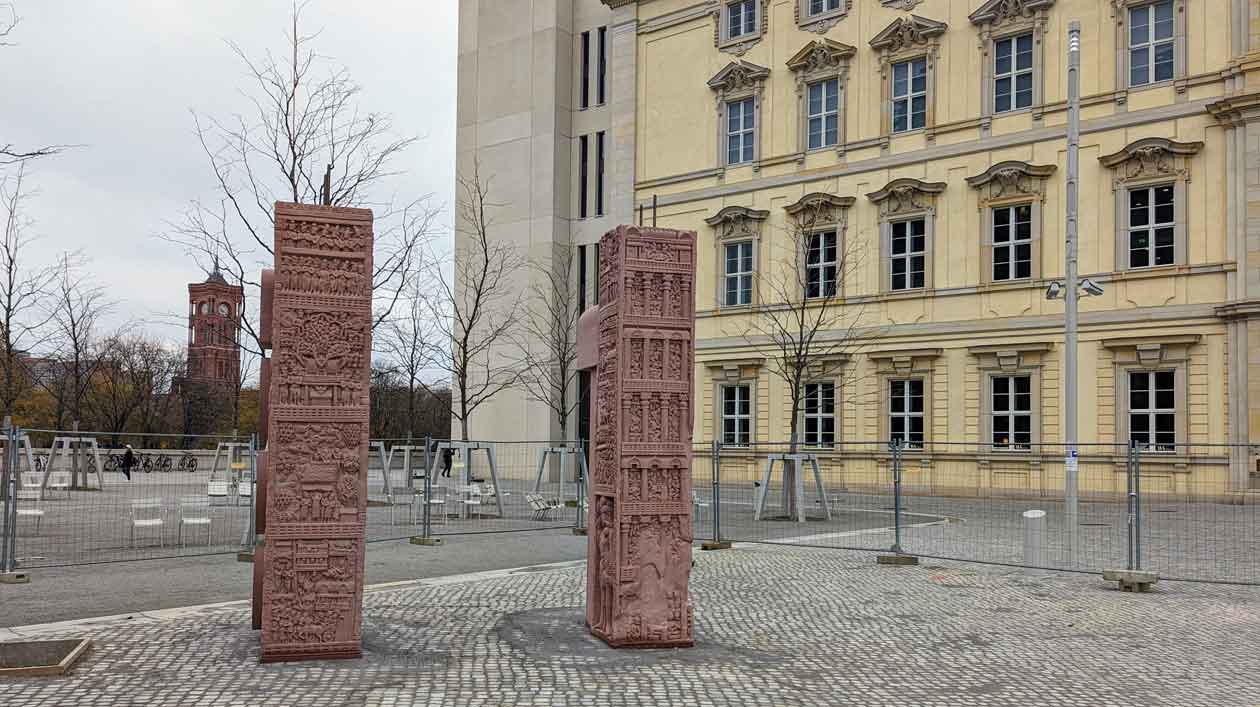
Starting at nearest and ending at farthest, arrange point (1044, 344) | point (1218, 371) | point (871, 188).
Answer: point (1218, 371)
point (1044, 344)
point (871, 188)

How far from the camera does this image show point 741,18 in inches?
1410

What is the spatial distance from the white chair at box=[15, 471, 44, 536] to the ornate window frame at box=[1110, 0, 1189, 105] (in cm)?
2551

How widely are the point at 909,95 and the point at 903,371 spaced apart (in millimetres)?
8020

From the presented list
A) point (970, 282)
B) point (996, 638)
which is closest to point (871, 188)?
point (970, 282)

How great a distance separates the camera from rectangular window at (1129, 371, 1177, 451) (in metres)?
26.2

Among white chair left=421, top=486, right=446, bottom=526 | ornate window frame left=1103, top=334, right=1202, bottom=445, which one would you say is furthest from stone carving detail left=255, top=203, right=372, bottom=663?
ornate window frame left=1103, top=334, right=1202, bottom=445

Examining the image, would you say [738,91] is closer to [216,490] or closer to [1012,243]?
[1012,243]

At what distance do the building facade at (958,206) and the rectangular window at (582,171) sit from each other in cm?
367

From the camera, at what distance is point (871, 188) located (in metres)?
32.0

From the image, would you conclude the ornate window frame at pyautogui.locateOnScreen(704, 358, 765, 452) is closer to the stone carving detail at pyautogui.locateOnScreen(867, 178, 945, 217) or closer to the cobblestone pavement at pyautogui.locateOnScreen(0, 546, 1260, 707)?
the stone carving detail at pyautogui.locateOnScreen(867, 178, 945, 217)

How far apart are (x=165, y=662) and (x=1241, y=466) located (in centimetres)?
1380

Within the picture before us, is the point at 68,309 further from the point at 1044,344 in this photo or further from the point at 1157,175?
the point at 1157,175

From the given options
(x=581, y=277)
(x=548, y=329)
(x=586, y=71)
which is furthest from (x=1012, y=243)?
(x=586, y=71)

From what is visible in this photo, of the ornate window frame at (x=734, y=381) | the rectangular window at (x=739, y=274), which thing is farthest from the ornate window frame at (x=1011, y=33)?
the ornate window frame at (x=734, y=381)
